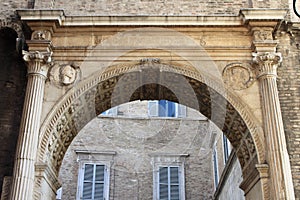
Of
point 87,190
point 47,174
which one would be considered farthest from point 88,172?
→ point 47,174

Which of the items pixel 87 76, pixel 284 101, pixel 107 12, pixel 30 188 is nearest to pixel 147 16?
pixel 107 12

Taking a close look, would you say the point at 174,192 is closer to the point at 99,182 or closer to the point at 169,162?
the point at 169,162

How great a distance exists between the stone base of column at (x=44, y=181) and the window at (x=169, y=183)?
724 centimetres

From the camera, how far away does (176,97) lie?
9.72 meters

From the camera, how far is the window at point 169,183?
15.3 metres

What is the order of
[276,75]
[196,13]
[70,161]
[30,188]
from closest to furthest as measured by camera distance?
[30,188] → [276,75] → [196,13] → [70,161]

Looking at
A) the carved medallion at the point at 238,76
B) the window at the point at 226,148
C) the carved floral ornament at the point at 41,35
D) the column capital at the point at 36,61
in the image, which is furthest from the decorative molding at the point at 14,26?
the window at the point at 226,148

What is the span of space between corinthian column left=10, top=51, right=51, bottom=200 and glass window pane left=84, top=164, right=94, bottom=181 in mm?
7557

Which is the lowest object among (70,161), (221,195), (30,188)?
(30,188)

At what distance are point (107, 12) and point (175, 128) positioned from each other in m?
7.78

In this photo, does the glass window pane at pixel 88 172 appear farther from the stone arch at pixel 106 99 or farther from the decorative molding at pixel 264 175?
the decorative molding at pixel 264 175

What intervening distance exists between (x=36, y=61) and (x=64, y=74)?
0.56 meters

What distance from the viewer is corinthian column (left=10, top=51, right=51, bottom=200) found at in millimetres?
7301

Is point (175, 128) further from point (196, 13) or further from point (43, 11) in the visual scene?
point (43, 11)
